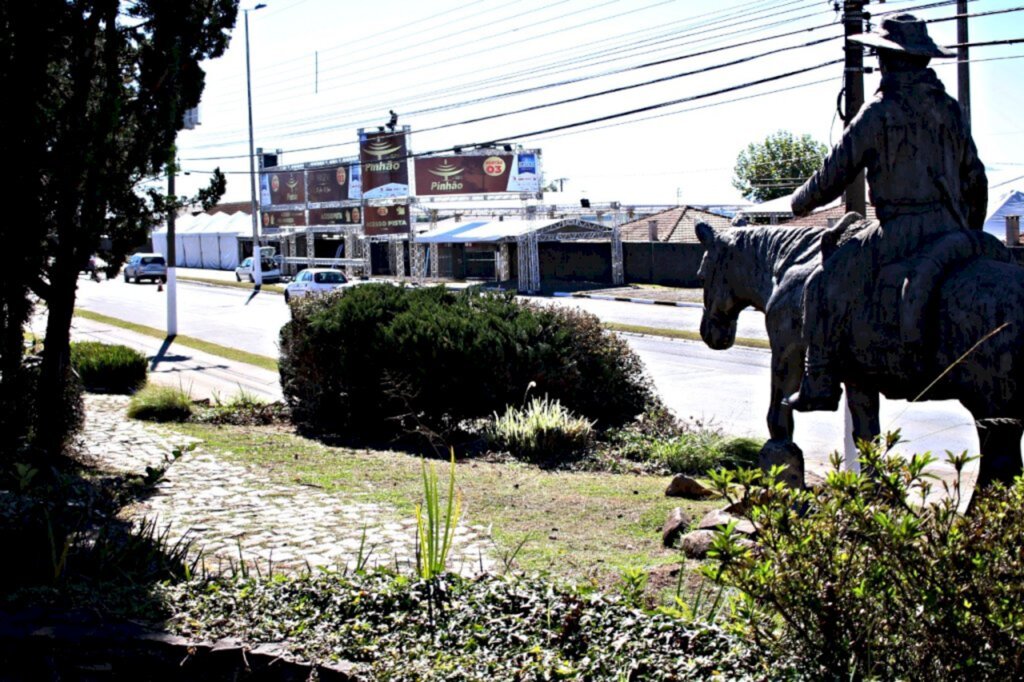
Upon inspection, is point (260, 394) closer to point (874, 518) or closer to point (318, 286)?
point (874, 518)

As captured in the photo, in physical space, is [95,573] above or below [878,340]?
below

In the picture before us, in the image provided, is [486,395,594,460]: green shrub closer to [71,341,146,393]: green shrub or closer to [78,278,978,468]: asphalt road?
[78,278,978,468]: asphalt road

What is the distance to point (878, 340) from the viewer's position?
7.37 metres

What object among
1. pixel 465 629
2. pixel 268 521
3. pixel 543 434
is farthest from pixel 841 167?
pixel 543 434

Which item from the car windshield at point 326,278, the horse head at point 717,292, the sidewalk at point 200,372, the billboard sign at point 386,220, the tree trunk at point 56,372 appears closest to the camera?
the horse head at point 717,292

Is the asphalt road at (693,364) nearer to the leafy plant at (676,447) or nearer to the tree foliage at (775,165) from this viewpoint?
the leafy plant at (676,447)

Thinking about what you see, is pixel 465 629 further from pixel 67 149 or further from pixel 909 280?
pixel 67 149

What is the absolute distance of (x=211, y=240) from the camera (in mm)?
78938

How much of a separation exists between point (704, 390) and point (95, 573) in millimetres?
13913

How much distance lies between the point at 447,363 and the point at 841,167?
6.16 meters

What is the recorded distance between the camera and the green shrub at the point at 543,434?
39.1 ft

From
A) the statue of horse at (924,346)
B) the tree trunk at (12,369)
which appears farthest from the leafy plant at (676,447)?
the tree trunk at (12,369)

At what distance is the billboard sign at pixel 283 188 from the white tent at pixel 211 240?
15.2ft

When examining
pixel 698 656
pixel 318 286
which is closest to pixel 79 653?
pixel 698 656
